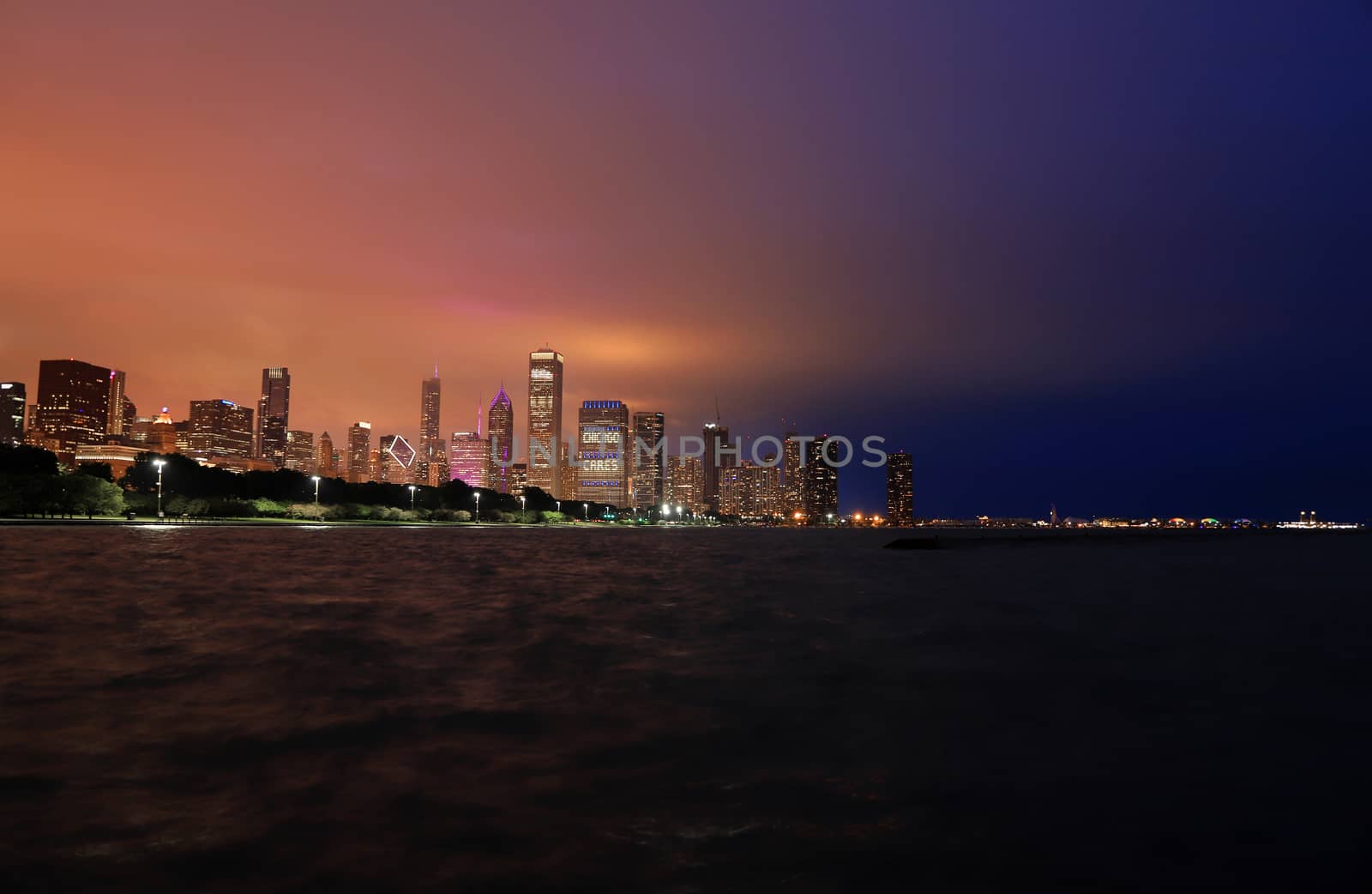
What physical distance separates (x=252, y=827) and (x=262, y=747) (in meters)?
3.50

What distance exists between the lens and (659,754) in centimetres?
1148

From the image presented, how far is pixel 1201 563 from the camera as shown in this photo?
90062 millimetres

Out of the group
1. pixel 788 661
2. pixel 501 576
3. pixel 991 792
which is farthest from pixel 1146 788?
pixel 501 576

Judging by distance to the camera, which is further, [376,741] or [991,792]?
[376,741]

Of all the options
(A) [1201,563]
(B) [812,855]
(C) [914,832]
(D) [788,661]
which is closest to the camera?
(B) [812,855]

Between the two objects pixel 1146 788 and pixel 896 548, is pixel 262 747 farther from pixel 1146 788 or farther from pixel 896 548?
pixel 896 548

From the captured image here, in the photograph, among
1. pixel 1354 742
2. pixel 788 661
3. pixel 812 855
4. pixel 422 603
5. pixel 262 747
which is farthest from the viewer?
pixel 422 603

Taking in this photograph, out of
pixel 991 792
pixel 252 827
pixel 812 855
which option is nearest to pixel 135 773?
pixel 252 827

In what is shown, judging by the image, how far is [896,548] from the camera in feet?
419

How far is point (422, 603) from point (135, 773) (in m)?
22.1

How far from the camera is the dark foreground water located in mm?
7512

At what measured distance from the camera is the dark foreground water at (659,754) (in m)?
7.51

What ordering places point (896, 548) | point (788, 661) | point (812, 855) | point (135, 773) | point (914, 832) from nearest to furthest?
point (812, 855), point (914, 832), point (135, 773), point (788, 661), point (896, 548)

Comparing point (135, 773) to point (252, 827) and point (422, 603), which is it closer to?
point (252, 827)
